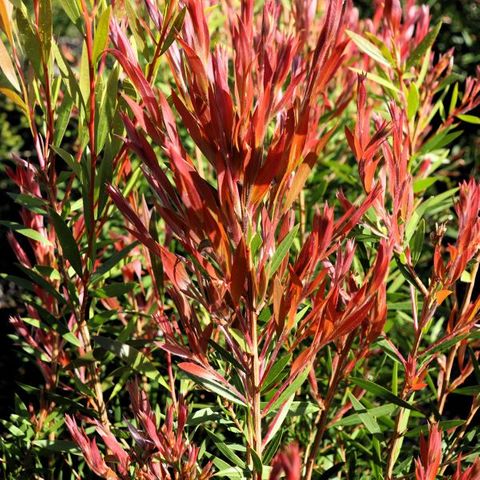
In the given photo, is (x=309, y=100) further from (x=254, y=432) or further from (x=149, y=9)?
(x=254, y=432)

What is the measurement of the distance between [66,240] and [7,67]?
237 mm

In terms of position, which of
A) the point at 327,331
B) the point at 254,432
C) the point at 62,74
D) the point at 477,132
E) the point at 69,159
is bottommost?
the point at 477,132

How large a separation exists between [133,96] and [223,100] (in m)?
0.27

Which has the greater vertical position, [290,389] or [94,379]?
[290,389]

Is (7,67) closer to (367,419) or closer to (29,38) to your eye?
(29,38)

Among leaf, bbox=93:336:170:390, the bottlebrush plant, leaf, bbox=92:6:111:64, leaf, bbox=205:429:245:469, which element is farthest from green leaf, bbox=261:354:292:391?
leaf, bbox=92:6:111:64

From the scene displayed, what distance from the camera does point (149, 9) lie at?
31.6 inches

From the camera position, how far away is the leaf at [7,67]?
806mm

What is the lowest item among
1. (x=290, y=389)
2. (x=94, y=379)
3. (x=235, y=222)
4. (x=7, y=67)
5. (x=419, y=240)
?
(x=94, y=379)

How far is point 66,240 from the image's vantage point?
2.76 feet

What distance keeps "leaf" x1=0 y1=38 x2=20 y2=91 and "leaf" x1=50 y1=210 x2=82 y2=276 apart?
18cm

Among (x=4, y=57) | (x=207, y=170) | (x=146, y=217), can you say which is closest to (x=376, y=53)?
(x=146, y=217)

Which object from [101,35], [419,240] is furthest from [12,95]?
[419,240]

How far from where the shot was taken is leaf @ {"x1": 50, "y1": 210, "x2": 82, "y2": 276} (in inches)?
32.9
